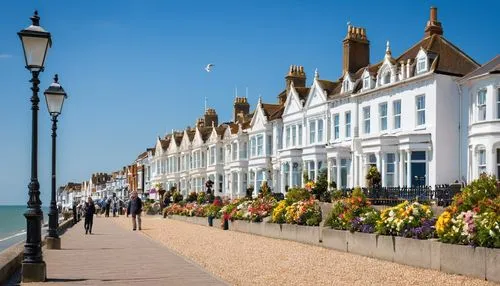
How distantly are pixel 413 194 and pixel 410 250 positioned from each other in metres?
14.3

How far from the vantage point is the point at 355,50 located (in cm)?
4438

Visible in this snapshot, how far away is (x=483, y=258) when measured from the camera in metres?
12.0

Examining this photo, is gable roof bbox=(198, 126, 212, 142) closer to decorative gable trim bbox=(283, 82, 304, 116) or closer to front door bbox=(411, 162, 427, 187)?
decorative gable trim bbox=(283, 82, 304, 116)

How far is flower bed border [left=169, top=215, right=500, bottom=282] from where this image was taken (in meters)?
12.0

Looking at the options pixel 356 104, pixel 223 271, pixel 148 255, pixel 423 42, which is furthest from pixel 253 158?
pixel 223 271

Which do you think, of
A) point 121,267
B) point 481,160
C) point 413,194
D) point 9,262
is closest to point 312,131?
point 481,160

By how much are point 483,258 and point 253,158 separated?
45553mm

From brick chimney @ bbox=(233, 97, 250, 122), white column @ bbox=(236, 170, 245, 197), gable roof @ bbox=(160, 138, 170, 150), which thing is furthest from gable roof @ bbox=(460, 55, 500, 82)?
gable roof @ bbox=(160, 138, 170, 150)

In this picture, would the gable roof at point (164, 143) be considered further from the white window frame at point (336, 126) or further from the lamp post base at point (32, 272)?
the lamp post base at point (32, 272)

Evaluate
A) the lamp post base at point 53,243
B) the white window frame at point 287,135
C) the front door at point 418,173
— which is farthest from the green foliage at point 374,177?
the lamp post base at point 53,243

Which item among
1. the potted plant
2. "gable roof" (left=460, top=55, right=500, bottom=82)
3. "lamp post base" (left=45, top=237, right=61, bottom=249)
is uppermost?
"gable roof" (left=460, top=55, right=500, bottom=82)

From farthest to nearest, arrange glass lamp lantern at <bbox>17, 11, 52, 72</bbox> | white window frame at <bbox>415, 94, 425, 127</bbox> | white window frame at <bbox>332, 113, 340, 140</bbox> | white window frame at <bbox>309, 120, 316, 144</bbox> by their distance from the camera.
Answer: white window frame at <bbox>309, 120, 316, 144</bbox>, white window frame at <bbox>332, 113, 340, 140</bbox>, white window frame at <bbox>415, 94, 425, 127</bbox>, glass lamp lantern at <bbox>17, 11, 52, 72</bbox>

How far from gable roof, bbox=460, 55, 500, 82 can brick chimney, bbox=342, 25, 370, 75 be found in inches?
470

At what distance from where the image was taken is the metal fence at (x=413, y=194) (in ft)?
84.3
